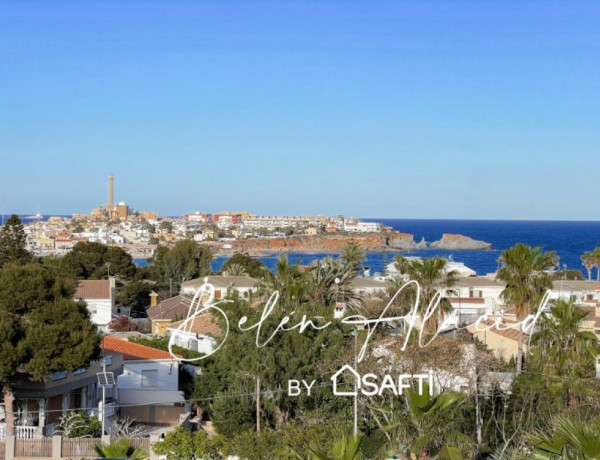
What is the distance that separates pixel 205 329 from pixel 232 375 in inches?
433

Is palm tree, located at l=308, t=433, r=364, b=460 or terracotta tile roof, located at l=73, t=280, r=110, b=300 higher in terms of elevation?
palm tree, located at l=308, t=433, r=364, b=460

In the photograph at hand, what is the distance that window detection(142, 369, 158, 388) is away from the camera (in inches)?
1261

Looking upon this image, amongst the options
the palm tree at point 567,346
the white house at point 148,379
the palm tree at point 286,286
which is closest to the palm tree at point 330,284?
the palm tree at point 286,286

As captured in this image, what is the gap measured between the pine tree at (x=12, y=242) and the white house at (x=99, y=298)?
13325 mm

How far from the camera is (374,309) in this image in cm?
4869

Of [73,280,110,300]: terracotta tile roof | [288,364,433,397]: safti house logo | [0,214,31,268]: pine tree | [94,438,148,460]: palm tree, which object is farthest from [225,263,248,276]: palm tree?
[94,438,148,460]: palm tree

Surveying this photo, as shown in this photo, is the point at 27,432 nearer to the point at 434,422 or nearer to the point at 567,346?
the point at 434,422

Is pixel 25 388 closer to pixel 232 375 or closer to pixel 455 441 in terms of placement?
pixel 232 375

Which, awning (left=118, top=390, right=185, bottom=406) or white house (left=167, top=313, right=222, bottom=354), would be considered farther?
white house (left=167, top=313, right=222, bottom=354)

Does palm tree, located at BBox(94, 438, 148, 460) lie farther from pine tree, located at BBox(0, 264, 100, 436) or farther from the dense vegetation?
pine tree, located at BBox(0, 264, 100, 436)

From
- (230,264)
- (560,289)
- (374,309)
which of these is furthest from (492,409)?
(230,264)

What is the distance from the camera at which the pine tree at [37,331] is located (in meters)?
24.1

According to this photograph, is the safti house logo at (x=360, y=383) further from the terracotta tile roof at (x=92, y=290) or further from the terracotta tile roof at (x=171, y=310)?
the terracotta tile roof at (x=92, y=290)

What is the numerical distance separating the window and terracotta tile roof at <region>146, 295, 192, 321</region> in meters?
18.2
